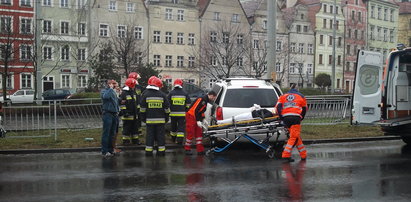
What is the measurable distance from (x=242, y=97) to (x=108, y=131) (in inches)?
134

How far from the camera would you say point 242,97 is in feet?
38.9

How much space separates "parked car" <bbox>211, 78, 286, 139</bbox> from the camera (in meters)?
11.5

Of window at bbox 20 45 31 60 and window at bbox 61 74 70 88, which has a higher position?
window at bbox 20 45 31 60

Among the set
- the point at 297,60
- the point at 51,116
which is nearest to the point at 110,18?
the point at 297,60

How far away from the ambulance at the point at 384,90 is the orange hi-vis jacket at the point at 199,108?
4.46 meters

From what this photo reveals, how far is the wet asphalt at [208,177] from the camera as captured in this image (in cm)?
738

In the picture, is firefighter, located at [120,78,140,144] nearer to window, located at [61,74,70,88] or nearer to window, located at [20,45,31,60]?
window, located at [20,45,31,60]

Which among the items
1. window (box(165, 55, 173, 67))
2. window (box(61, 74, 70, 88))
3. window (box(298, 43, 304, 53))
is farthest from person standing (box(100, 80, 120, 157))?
window (box(298, 43, 304, 53))

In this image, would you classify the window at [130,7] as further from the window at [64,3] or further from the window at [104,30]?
the window at [64,3]

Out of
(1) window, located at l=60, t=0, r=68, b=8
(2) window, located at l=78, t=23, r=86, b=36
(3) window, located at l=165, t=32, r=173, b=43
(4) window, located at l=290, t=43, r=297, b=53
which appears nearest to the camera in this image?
(2) window, located at l=78, t=23, r=86, b=36

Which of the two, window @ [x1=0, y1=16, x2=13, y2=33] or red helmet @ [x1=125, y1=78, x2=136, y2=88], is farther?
window @ [x1=0, y1=16, x2=13, y2=33]

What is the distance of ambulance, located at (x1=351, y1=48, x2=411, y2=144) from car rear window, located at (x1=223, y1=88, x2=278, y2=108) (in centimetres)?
279

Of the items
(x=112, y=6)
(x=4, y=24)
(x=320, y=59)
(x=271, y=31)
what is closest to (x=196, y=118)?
(x=271, y=31)

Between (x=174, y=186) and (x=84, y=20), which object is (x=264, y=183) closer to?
(x=174, y=186)
